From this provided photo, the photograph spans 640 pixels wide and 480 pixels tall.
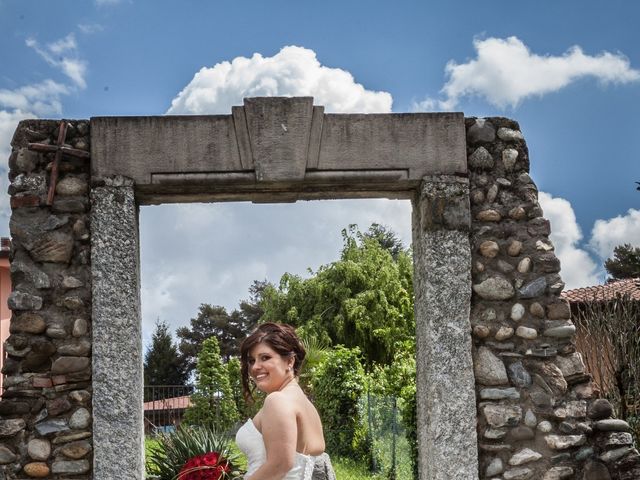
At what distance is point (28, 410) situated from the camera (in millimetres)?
4707

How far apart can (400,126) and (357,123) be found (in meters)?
0.28

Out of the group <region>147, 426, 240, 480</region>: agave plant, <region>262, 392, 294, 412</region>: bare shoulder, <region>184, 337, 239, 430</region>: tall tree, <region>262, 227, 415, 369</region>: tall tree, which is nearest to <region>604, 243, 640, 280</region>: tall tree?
<region>262, 227, 415, 369</region>: tall tree

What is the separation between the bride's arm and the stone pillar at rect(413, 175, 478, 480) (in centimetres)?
187

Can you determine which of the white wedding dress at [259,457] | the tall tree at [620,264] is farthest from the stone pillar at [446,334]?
the tall tree at [620,264]

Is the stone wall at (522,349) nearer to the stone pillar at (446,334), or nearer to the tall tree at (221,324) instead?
the stone pillar at (446,334)

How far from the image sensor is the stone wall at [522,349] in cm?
482

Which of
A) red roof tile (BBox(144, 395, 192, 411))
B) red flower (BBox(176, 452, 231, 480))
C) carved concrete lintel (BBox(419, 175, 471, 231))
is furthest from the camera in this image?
red roof tile (BBox(144, 395, 192, 411))

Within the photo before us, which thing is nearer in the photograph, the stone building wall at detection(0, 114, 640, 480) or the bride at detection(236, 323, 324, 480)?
the bride at detection(236, 323, 324, 480)

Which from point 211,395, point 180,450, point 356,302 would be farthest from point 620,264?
point 180,450

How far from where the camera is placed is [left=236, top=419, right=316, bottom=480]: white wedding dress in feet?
10.8

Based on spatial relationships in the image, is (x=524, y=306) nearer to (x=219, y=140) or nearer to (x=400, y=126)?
(x=400, y=126)

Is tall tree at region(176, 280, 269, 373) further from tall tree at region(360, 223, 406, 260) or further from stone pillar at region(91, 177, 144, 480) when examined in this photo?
stone pillar at region(91, 177, 144, 480)

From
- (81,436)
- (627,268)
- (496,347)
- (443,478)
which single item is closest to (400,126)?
(496,347)

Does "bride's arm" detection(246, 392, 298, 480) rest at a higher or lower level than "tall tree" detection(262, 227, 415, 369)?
lower
